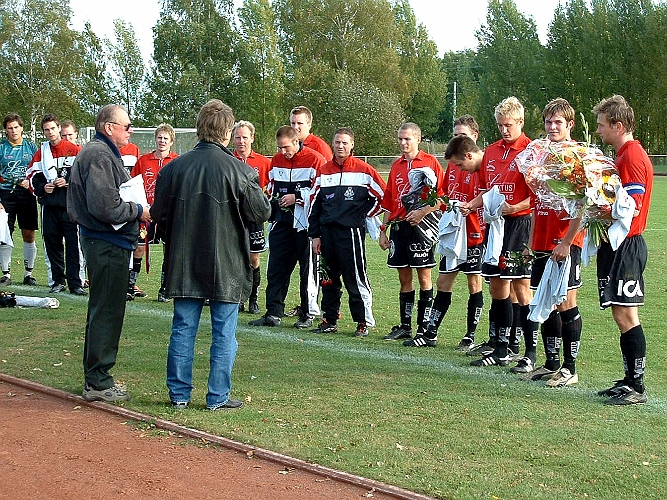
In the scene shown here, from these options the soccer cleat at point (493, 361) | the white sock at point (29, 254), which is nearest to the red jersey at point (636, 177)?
the soccer cleat at point (493, 361)

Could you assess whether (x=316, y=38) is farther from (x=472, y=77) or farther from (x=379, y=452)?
(x=379, y=452)

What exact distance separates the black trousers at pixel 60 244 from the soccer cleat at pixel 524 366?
6846 millimetres

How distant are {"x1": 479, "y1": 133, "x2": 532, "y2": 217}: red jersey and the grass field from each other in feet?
5.09

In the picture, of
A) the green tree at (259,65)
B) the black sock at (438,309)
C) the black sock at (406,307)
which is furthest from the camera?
the green tree at (259,65)

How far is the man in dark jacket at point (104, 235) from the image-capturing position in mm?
6812

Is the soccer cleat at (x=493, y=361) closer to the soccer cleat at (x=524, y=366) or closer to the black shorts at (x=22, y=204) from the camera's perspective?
the soccer cleat at (x=524, y=366)

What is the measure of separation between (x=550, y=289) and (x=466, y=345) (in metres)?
1.98

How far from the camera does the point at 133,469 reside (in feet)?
17.7

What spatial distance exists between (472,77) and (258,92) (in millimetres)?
33368

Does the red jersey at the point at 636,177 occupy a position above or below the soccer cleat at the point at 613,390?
above

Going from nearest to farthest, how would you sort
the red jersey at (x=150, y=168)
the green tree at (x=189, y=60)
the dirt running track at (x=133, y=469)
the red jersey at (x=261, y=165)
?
the dirt running track at (x=133, y=469), the red jersey at (x=261, y=165), the red jersey at (x=150, y=168), the green tree at (x=189, y=60)

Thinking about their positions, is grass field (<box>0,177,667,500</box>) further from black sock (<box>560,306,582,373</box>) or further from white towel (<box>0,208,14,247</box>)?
white towel (<box>0,208,14,247</box>)

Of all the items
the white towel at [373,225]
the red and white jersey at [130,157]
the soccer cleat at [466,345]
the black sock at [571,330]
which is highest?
the red and white jersey at [130,157]

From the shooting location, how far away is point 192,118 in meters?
63.2
